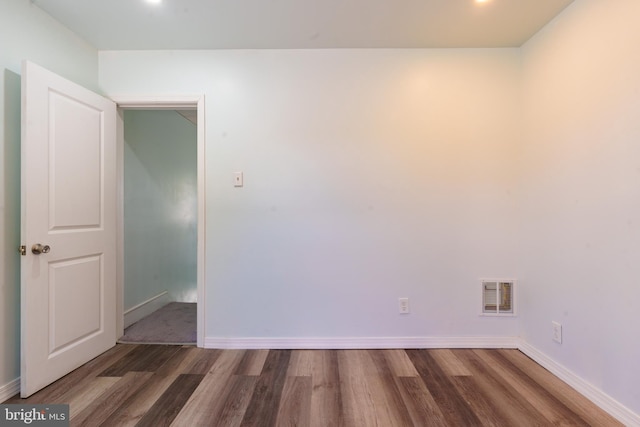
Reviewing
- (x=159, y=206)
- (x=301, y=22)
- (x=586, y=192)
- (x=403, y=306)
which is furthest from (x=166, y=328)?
(x=586, y=192)

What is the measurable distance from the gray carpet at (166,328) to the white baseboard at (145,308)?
0.18 feet

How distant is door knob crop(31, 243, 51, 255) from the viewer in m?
1.69

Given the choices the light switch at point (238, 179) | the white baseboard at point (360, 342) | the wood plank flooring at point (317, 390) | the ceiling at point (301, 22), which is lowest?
the wood plank flooring at point (317, 390)

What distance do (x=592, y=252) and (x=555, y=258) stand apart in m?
0.28

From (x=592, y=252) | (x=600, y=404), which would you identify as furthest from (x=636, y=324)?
(x=600, y=404)

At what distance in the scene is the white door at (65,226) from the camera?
1.68 metres

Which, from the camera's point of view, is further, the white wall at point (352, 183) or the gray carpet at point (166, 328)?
the gray carpet at point (166, 328)

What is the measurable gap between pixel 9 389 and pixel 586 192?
3624 mm

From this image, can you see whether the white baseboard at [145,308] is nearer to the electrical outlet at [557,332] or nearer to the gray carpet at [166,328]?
the gray carpet at [166,328]

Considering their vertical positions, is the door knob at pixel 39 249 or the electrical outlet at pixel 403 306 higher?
the door knob at pixel 39 249

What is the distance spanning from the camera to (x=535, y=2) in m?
1.76

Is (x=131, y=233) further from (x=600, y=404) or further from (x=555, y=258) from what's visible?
(x=600, y=404)

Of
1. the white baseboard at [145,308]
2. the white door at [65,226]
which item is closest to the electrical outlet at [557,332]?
the white door at [65,226]

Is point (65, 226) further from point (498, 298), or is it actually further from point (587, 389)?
point (587, 389)
